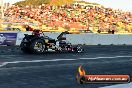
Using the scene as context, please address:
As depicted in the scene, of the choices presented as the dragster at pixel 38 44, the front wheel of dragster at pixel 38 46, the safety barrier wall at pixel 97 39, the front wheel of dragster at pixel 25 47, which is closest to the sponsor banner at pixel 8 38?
the safety barrier wall at pixel 97 39

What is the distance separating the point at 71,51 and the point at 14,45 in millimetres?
9151

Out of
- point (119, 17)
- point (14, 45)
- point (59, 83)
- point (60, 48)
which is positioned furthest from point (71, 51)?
point (119, 17)

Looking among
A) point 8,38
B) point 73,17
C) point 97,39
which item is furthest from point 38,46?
point 73,17

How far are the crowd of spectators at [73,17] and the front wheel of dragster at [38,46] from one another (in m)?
38.0

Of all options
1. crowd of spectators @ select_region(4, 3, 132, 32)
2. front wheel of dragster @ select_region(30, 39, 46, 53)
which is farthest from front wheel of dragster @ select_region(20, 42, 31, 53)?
crowd of spectators @ select_region(4, 3, 132, 32)

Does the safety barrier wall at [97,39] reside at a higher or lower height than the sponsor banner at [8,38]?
lower

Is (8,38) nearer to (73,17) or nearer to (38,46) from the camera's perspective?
(38,46)

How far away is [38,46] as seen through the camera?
23484 millimetres

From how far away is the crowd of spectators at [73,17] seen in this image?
7081 centimetres

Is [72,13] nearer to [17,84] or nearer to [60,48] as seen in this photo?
[60,48]

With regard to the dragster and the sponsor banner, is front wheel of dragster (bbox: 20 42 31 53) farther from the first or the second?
the sponsor banner

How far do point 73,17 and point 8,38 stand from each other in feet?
158

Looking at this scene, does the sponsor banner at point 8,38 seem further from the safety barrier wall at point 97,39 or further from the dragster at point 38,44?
the dragster at point 38,44

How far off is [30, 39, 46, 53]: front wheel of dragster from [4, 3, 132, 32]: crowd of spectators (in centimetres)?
3803
